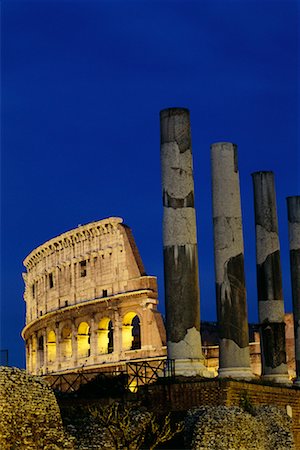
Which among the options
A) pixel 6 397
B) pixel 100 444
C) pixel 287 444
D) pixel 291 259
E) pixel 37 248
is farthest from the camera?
pixel 37 248

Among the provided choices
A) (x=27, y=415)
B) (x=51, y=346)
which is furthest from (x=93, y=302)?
(x=27, y=415)

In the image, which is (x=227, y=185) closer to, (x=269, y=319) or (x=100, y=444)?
(x=269, y=319)

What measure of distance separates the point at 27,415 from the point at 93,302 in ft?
123

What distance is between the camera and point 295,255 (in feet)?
108

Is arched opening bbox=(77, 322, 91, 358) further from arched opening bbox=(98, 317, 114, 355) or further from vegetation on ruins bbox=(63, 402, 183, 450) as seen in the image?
vegetation on ruins bbox=(63, 402, 183, 450)

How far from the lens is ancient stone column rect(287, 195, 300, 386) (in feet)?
105

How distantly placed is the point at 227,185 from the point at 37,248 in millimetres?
35842

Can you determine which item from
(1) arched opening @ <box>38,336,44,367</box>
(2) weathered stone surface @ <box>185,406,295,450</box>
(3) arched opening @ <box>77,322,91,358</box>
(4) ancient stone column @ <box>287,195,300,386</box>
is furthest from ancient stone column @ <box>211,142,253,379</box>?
(1) arched opening @ <box>38,336,44,367</box>

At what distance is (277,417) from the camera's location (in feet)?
73.9

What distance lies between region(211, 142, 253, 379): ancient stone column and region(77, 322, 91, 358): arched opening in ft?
100

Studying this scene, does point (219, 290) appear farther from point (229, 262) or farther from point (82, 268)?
point (82, 268)

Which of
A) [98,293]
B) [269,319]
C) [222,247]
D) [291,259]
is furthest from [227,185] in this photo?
[98,293]

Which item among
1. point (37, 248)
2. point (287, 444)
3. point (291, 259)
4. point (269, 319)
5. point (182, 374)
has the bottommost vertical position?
point (287, 444)

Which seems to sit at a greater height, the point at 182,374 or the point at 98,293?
the point at 98,293
